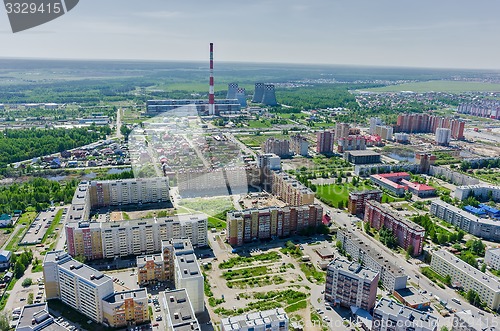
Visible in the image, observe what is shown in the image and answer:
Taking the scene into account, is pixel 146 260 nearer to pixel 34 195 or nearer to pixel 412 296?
pixel 412 296

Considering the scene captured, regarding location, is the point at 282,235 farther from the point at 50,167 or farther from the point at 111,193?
the point at 50,167

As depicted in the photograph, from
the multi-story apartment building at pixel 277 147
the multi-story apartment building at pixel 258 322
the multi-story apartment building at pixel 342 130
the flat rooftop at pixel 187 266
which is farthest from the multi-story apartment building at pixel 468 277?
the multi-story apartment building at pixel 342 130

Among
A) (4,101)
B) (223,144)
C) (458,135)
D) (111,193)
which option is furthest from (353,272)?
(4,101)

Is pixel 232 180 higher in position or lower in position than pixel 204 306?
higher

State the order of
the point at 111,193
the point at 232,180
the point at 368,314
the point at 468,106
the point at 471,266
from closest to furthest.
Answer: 1. the point at 368,314
2. the point at 471,266
3. the point at 111,193
4. the point at 232,180
5. the point at 468,106

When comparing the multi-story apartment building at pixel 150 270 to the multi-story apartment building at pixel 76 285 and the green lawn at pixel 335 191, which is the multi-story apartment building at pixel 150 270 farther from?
the green lawn at pixel 335 191

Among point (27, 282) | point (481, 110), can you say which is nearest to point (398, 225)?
point (27, 282)

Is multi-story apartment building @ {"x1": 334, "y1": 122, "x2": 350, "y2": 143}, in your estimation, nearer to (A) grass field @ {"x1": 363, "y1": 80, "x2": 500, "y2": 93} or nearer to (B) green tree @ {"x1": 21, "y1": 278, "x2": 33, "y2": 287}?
(B) green tree @ {"x1": 21, "y1": 278, "x2": 33, "y2": 287}

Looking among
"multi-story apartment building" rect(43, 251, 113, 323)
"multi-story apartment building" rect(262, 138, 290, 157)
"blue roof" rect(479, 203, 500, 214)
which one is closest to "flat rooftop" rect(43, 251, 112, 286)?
"multi-story apartment building" rect(43, 251, 113, 323)
